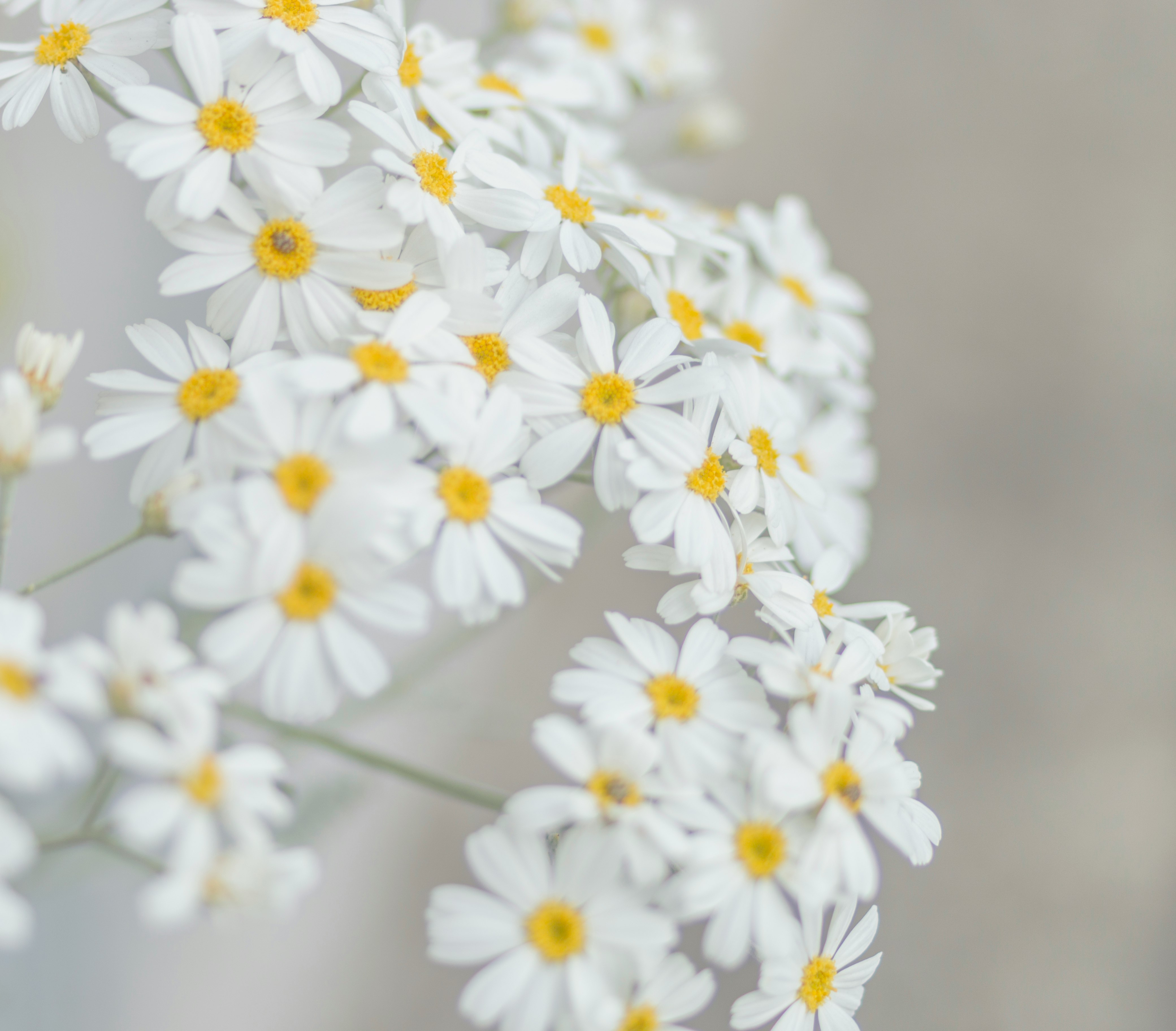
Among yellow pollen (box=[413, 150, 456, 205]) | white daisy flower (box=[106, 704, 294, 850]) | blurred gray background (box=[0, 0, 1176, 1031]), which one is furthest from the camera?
blurred gray background (box=[0, 0, 1176, 1031])

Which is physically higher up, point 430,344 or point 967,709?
point 967,709

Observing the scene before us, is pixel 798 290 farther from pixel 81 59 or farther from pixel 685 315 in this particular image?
pixel 81 59

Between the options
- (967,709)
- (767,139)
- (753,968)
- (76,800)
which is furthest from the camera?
(767,139)

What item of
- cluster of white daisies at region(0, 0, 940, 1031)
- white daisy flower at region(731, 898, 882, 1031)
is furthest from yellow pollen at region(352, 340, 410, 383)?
white daisy flower at region(731, 898, 882, 1031)

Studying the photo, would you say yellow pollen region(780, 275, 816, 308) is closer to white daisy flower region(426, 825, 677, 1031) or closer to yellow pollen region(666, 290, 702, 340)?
yellow pollen region(666, 290, 702, 340)

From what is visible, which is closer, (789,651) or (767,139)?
(789,651)

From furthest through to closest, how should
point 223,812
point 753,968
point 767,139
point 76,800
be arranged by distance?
1. point 767,139
2. point 753,968
3. point 76,800
4. point 223,812

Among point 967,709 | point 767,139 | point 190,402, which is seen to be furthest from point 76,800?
point 767,139

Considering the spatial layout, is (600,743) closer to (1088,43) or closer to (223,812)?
(223,812)
